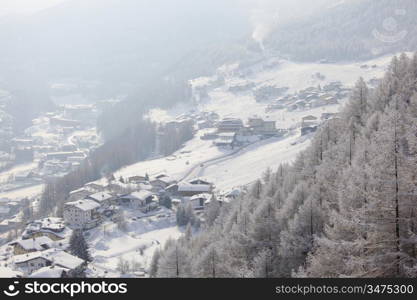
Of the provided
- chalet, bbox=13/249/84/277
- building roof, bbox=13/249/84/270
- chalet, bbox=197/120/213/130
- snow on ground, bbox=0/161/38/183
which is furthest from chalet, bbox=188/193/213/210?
snow on ground, bbox=0/161/38/183

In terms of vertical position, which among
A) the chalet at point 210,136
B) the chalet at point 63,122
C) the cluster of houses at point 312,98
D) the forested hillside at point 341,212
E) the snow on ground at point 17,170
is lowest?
the snow on ground at point 17,170

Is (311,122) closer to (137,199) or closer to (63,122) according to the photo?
(137,199)

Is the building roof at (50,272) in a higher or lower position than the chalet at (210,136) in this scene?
lower

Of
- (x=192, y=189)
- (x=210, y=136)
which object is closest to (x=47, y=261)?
(x=192, y=189)

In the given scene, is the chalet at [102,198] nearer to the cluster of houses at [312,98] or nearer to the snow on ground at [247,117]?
the snow on ground at [247,117]

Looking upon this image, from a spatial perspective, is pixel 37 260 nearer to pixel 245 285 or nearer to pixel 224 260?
pixel 224 260

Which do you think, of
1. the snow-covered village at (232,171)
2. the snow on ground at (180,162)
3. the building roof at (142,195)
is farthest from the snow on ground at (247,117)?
the building roof at (142,195)

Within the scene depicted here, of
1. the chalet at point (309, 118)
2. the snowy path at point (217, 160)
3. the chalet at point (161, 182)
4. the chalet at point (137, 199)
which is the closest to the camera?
the chalet at point (137, 199)
